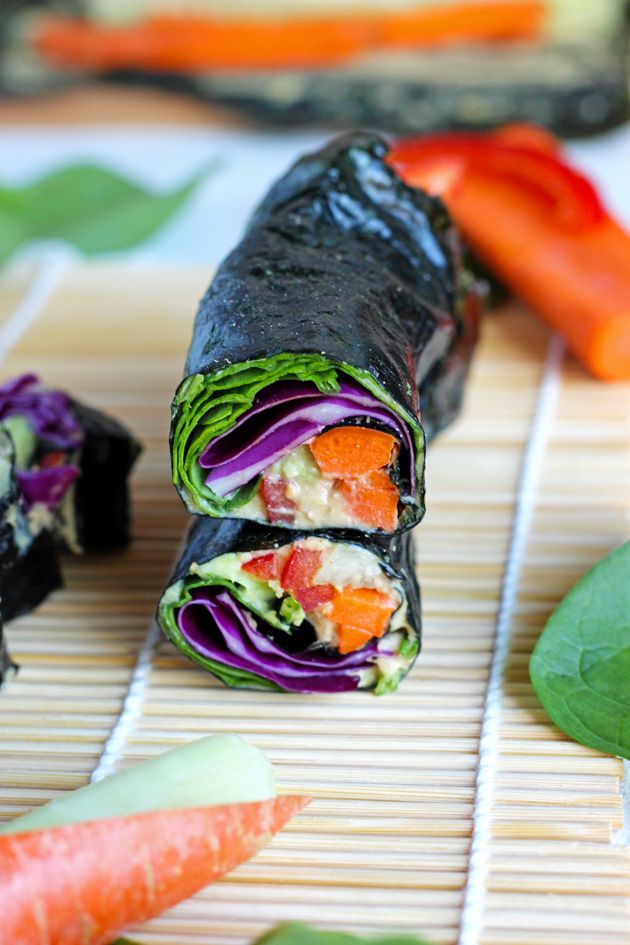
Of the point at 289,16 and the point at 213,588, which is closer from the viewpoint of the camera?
the point at 213,588

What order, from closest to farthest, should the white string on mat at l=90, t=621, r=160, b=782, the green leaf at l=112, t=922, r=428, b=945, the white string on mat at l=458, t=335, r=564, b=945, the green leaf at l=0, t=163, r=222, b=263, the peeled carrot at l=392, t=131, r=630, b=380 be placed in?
the green leaf at l=112, t=922, r=428, b=945 < the white string on mat at l=458, t=335, r=564, b=945 < the white string on mat at l=90, t=621, r=160, b=782 < the peeled carrot at l=392, t=131, r=630, b=380 < the green leaf at l=0, t=163, r=222, b=263

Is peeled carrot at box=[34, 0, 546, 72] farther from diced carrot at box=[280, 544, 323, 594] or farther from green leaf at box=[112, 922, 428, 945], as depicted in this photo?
green leaf at box=[112, 922, 428, 945]

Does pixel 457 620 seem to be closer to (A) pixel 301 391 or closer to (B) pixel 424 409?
(B) pixel 424 409

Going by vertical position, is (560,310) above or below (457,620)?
above

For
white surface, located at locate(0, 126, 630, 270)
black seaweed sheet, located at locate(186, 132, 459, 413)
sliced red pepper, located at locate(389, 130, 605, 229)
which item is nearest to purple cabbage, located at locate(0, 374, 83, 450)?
black seaweed sheet, located at locate(186, 132, 459, 413)

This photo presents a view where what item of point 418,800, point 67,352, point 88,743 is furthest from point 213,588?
point 67,352

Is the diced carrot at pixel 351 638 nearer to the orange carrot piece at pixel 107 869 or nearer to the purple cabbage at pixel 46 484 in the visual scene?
the orange carrot piece at pixel 107 869

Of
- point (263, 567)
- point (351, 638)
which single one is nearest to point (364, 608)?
point (351, 638)
